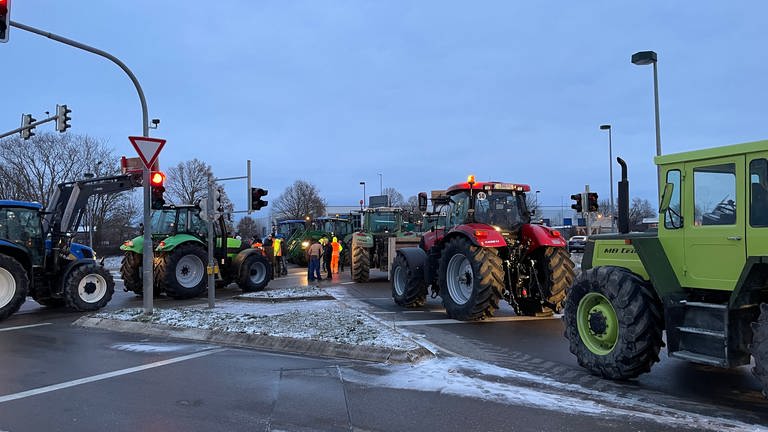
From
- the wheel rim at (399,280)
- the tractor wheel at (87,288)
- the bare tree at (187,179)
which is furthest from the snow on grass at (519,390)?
the bare tree at (187,179)

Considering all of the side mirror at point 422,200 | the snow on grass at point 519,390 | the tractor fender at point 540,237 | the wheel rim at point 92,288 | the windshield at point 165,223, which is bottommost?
the snow on grass at point 519,390

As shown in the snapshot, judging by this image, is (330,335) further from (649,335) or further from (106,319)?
(106,319)

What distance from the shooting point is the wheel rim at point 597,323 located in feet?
21.2

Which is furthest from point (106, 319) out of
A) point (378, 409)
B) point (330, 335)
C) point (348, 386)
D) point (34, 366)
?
point (378, 409)

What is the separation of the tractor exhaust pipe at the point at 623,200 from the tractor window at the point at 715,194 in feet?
2.75

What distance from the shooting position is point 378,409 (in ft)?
17.7

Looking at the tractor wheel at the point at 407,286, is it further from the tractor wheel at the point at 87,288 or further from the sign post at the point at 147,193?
the tractor wheel at the point at 87,288

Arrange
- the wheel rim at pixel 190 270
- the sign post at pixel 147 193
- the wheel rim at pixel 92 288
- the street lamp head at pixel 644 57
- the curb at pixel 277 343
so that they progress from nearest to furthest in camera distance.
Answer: the curb at pixel 277 343 < the sign post at pixel 147 193 < the wheel rim at pixel 92 288 < the street lamp head at pixel 644 57 < the wheel rim at pixel 190 270

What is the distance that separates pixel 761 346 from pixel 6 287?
13.0 metres

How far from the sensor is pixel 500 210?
469 inches

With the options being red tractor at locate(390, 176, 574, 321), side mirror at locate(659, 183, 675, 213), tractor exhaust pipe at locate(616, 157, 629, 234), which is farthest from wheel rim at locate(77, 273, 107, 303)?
side mirror at locate(659, 183, 675, 213)

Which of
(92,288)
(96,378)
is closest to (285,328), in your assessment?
(96,378)

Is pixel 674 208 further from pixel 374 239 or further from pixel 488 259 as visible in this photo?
pixel 374 239

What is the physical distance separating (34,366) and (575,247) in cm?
3968
